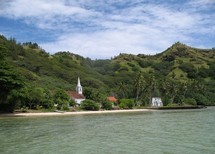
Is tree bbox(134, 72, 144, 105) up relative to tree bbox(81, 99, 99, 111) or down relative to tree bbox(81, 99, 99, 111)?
up

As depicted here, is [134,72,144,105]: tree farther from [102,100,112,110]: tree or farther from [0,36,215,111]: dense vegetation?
[102,100,112,110]: tree

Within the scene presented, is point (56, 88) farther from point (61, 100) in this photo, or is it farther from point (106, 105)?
point (61, 100)

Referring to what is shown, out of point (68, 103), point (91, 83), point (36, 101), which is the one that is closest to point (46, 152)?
point (36, 101)

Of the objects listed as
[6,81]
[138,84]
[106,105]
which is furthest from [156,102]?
[6,81]

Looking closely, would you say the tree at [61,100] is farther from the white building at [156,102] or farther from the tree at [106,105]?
the white building at [156,102]

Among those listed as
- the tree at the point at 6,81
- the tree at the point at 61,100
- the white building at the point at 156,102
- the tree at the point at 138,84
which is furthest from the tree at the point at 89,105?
the white building at the point at 156,102

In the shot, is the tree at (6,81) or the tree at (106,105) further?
the tree at (106,105)

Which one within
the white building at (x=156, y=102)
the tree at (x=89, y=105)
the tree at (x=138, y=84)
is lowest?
the tree at (x=89, y=105)

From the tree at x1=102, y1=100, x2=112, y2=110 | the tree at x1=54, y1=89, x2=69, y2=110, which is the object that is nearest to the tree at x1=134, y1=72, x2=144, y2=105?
the tree at x1=102, y1=100, x2=112, y2=110

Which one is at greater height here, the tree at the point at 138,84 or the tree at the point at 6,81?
the tree at the point at 138,84

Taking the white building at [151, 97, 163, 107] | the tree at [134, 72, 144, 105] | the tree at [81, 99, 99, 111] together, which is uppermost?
the tree at [134, 72, 144, 105]

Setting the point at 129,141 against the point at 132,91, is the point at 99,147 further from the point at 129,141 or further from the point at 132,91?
the point at 132,91

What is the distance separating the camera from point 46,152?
23.2 metres

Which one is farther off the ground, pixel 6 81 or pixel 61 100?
pixel 6 81
